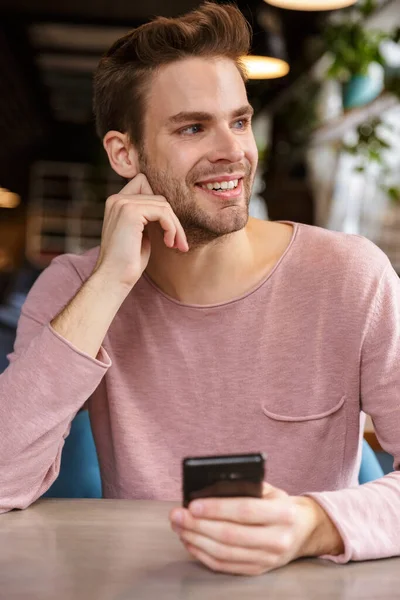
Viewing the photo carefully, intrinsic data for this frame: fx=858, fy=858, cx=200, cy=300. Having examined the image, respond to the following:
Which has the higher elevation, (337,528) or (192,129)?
(192,129)

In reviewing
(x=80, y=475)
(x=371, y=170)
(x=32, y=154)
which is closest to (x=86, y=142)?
(x=32, y=154)

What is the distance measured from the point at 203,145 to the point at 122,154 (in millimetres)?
276

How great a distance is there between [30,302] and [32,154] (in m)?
17.2

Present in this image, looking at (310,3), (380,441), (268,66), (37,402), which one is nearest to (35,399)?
(37,402)

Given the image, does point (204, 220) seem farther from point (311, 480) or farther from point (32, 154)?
point (32, 154)

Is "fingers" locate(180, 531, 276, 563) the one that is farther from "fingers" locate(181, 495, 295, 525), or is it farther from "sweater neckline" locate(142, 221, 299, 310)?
"sweater neckline" locate(142, 221, 299, 310)

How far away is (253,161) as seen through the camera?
1.67 meters

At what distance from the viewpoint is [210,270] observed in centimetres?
165

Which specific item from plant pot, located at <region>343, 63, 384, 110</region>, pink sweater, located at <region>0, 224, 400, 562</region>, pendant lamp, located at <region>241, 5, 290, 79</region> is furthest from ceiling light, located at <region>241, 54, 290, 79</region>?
pink sweater, located at <region>0, 224, 400, 562</region>

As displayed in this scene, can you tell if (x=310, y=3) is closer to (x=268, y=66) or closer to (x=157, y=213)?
(x=268, y=66)

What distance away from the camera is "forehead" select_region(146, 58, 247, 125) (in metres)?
1.64

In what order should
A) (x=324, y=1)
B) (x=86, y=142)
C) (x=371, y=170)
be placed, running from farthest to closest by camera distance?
1. (x=86, y=142)
2. (x=371, y=170)
3. (x=324, y=1)

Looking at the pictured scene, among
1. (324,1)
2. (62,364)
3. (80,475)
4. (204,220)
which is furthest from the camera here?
(324,1)

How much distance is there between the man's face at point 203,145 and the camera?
1614 mm
